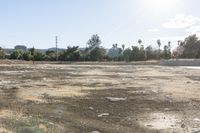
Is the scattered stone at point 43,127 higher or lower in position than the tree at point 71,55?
lower

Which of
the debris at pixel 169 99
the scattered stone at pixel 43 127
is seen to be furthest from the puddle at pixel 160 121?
the debris at pixel 169 99

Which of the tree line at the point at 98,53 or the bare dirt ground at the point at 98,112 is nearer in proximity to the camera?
the bare dirt ground at the point at 98,112

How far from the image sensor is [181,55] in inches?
4368

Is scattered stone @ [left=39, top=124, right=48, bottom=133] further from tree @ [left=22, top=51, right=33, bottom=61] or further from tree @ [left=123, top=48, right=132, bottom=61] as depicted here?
tree @ [left=123, top=48, right=132, bottom=61]

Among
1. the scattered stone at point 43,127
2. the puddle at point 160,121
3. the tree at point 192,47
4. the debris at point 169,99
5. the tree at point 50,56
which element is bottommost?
the puddle at point 160,121

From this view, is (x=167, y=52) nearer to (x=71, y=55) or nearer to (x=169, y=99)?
(x=71, y=55)

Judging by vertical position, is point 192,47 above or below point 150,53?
above

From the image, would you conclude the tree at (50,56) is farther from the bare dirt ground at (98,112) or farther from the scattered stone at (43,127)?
the scattered stone at (43,127)

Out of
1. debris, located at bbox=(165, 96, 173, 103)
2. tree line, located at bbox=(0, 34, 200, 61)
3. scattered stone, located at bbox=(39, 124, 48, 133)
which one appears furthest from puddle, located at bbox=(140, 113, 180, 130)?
tree line, located at bbox=(0, 34, 200, 61)

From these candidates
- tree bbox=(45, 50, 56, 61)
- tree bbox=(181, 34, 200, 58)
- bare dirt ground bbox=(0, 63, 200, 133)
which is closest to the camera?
bare dirt ground bbox=(0, 63, 200, 133)

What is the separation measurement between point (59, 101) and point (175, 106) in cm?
473

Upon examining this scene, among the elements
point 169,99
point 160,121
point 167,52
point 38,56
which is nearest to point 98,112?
point 160,121

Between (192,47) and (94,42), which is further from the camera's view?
(94,42)

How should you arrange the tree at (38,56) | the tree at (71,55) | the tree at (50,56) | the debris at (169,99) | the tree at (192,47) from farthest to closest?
the tree at (192,47) → the tree at (50,56) → the tree at (71,55) → the tree at (38,56) → the debris at (169,99)
